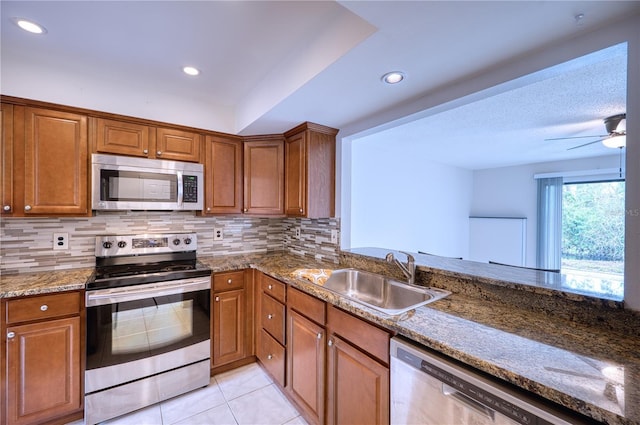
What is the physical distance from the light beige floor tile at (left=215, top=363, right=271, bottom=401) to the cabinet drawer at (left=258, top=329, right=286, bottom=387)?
11 centimetres

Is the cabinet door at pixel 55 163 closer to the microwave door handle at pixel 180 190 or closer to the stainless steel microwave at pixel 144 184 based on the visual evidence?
the stainless steel microwave at pixel 144 184

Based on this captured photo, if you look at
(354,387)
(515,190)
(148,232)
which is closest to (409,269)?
(354,387)

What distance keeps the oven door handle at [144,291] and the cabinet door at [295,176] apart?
93cm

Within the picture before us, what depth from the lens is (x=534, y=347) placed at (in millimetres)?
952

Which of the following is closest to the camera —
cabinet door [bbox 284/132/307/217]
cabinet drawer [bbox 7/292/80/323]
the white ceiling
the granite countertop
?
the granite countertop

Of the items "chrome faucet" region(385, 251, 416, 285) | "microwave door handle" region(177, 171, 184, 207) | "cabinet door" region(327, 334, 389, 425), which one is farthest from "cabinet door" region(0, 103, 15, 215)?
"chrome faucet" region(385, 251, 416, 285)

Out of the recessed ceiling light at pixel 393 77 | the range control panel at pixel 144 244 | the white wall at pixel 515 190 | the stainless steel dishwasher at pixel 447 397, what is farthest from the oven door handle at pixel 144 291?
the white wall at pixel 515 190

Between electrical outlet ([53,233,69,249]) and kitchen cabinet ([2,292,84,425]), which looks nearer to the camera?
kitchen cabinet ([2,292,84,425])

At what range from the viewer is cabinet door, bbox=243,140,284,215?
2.60m

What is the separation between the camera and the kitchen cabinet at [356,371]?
4.03 feet

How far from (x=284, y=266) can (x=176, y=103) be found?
1.70 meters

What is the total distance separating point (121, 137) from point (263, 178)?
1.15 meters

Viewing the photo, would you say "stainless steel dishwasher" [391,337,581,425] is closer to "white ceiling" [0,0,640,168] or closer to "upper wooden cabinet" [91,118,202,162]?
"white ceiling" [0,0,640,168]

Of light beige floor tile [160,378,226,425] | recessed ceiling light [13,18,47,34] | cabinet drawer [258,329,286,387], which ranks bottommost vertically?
light beige floor tile [160,378,226,425]
